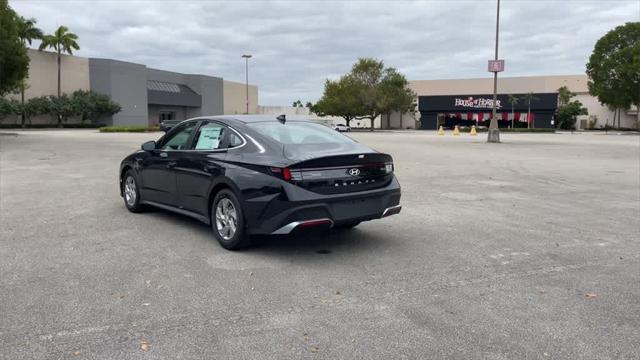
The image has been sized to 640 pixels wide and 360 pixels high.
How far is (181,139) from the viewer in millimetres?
7281

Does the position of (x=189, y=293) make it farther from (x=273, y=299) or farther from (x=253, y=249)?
(x=253, y=249)

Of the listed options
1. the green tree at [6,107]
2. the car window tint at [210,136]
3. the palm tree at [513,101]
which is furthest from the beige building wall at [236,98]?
the car window tint at [210,136]

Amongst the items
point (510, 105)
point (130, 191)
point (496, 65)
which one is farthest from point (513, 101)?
point (130, 191)

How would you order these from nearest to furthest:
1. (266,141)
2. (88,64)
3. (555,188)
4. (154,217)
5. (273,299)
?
(273,299) < (266,141) < (154,217) < (555,188) < (88,64)

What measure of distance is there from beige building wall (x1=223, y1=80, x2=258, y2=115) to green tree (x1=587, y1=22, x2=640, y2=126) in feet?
188

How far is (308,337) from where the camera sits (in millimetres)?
3848

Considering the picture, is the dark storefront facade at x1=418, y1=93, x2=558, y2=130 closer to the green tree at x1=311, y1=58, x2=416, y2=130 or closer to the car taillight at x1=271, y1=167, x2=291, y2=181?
the green tree at x1=311, y1=58, x2=416, y2=130

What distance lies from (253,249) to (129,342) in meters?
2.55

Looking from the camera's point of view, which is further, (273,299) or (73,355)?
(273,299)

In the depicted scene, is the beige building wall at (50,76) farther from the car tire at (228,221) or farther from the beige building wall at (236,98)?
the car tire at (228,221)

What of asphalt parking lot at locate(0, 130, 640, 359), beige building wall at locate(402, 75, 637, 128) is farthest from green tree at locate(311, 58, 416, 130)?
asphalt parking lot at locate(0, 130, 640, 359)

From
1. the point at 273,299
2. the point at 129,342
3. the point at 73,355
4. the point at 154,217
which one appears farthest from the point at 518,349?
the point at 154,217

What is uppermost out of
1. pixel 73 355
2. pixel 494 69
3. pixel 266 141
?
pixel 494 69

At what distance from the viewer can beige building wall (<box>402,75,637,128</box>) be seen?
81750 millimetres
